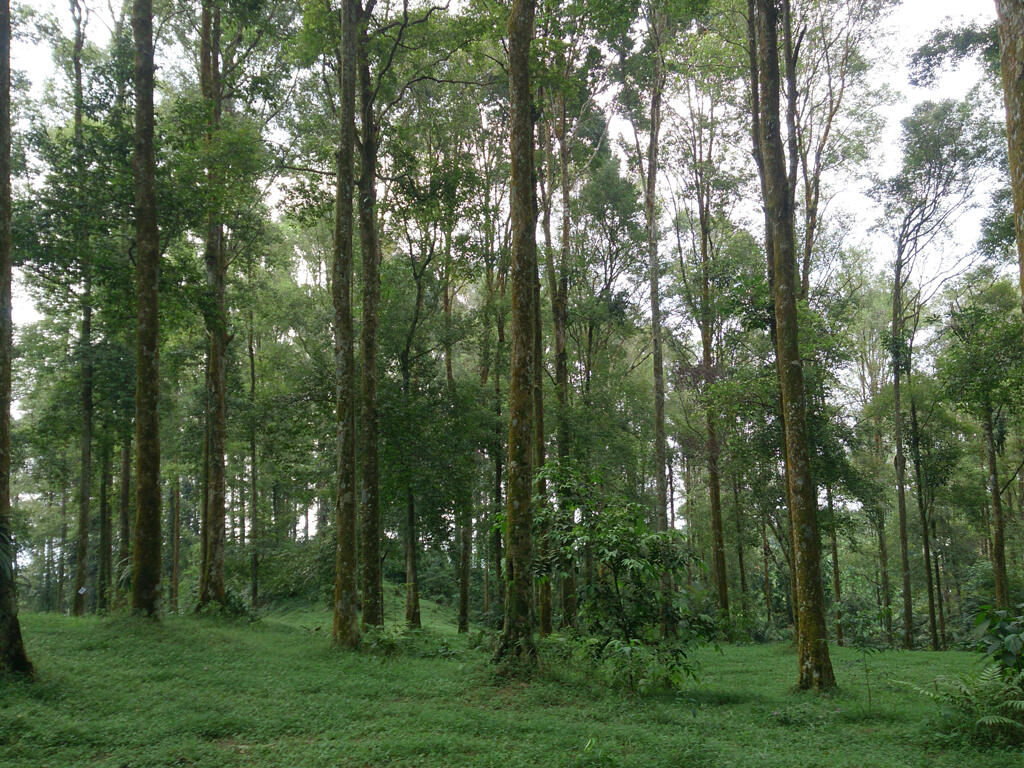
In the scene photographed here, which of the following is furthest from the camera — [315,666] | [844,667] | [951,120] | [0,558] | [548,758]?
[951,120]

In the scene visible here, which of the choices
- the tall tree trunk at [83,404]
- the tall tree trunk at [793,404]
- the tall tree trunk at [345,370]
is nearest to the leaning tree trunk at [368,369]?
the tall tree trunk at [345,370]

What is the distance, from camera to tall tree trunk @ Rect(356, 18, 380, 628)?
10.8m

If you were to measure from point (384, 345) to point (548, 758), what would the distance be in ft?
42.3

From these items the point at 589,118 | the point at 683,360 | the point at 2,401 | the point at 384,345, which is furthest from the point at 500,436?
Result: the point at 2,401

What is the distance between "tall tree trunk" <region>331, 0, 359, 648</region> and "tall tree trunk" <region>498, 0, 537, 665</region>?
9.33ft

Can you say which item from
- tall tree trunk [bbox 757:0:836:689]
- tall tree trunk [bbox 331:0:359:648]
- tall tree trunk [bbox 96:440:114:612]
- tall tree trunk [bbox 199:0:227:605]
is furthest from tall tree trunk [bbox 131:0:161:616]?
tall tree trunk [bbox 96:440:114:612]

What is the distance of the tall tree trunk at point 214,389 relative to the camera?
12.8 metres

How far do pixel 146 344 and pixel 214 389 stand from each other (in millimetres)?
4480

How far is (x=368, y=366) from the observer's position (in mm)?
11211

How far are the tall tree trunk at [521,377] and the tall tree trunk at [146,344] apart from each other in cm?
530

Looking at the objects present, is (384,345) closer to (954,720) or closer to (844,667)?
(844,667)

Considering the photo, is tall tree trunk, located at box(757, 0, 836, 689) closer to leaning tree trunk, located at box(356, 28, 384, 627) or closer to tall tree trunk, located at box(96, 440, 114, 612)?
leaning tree trunk, located at box(356, 28, 384, 627)

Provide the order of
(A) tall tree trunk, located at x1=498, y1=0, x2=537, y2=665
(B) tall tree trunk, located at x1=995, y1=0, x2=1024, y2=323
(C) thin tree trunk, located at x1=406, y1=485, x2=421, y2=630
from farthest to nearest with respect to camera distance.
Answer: (C) thin tree trunk, located at x1=406, y1=485, x2=421, y2=630, (A) tall tree trunk, located at x1=498, y1=0, x2=537, y2=665, (B) tall tree trunk, located at x1=995, y1=0, x2=1024, y2=323

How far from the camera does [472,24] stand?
11758 mm
